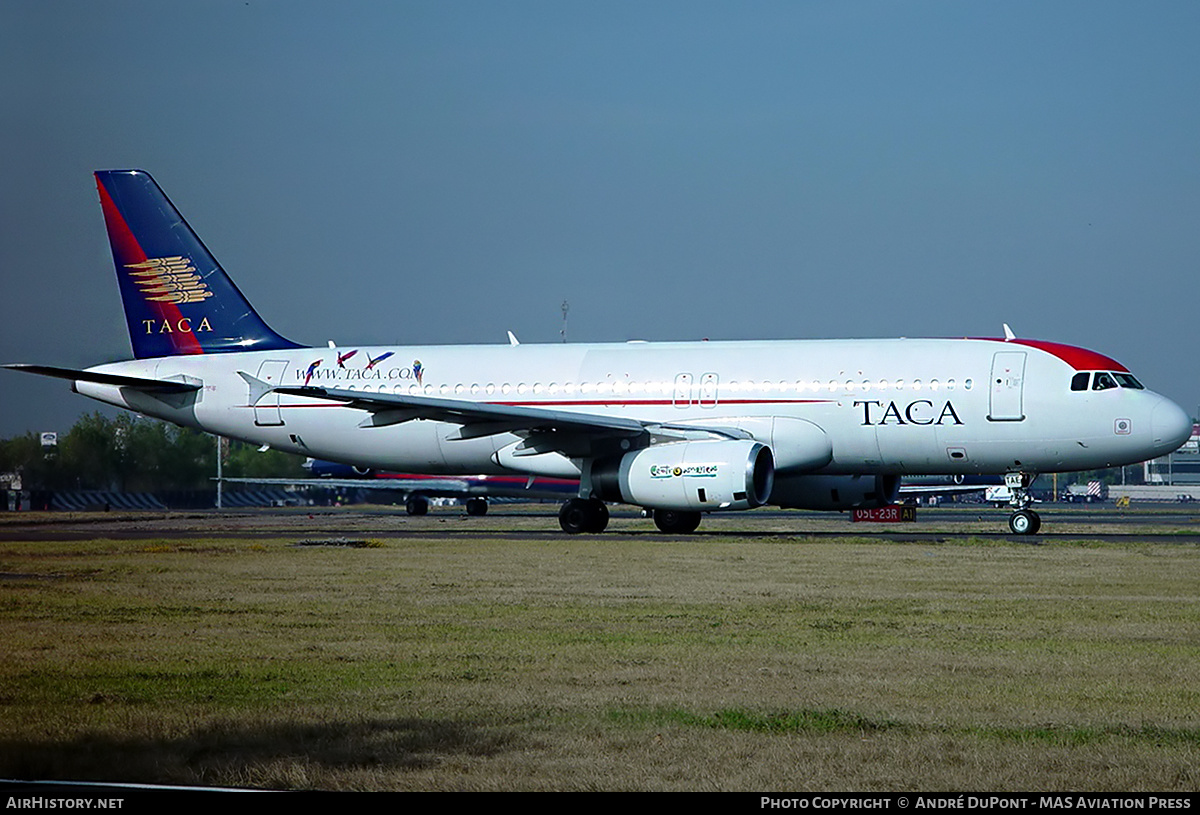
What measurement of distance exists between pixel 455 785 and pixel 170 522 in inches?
1265

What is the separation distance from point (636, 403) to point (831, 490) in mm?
4581

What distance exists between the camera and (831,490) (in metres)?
30.8

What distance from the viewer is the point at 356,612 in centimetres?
1391

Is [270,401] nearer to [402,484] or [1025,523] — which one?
[1025,523]

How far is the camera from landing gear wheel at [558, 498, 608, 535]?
3002cm

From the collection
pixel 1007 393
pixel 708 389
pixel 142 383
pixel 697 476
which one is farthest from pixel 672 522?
pixel 142 383

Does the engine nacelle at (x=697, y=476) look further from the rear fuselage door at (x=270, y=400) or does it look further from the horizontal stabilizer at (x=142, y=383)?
the horizontal stabilizer at (x=142, y=383)

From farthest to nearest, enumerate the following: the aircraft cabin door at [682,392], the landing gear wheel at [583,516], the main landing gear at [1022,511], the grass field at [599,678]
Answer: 1. the landing gear wheel at [583,516]
2. the aircraft cabin door at [682,392]
3. the main landing gear at [1022,511]
4. the grass field at [599,678]

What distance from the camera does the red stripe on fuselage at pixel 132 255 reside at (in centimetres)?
3403

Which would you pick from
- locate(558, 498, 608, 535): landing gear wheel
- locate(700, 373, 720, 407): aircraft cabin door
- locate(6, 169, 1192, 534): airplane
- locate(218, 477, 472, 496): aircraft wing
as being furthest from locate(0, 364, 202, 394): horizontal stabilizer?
locate(218, 477, 472, 496): aircraft wing

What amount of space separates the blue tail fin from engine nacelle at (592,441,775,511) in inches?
437

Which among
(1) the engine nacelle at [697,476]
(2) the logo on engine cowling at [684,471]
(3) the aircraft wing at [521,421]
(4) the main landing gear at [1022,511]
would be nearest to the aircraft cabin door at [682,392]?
(3) the aircraft wing at [521,421]

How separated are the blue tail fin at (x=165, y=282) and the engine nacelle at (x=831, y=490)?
1290 cm

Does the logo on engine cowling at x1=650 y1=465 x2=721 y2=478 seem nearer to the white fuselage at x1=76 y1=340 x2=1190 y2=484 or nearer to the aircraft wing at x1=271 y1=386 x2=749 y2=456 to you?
the aircraft wing at x1=271 y1=386 x2=749 y2=456
